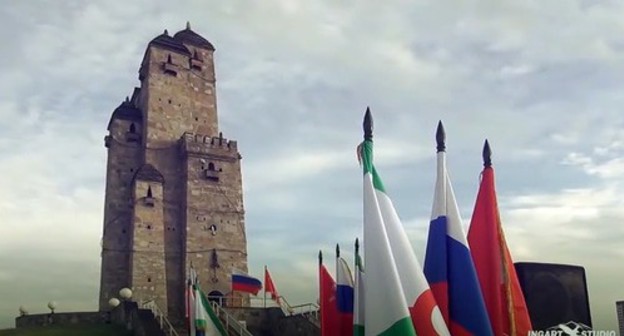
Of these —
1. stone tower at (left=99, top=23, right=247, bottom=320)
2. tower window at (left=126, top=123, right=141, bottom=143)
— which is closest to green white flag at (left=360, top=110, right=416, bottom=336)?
stone tower at (left=99, top=23, right=247, bottom=320)

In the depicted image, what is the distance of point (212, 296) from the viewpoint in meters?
41.1

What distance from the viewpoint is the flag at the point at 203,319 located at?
776 inches

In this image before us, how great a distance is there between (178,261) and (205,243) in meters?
2.13

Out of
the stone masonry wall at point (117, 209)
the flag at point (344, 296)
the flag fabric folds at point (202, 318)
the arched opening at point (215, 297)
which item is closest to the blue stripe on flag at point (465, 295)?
the flag at point (344, 296)

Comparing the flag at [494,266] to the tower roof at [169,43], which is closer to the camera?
the flag at [494,266]

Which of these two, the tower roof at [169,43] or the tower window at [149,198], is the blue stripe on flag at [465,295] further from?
the tower roof at [169,43]

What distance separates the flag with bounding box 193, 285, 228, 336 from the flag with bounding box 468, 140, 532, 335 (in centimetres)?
1130

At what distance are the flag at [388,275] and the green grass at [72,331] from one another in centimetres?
Answer: 2365

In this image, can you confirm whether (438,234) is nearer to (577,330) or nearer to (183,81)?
(577,330)

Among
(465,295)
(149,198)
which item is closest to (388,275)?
Answer: (465,295)

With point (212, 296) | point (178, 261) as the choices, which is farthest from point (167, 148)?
point (212, 296)

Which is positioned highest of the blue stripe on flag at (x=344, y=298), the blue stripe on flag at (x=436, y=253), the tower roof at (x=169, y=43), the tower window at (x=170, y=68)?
the tower roof at (x=169, y=43)

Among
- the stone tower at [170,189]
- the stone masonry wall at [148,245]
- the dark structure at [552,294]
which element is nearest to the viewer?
the dark structure at [552,294]

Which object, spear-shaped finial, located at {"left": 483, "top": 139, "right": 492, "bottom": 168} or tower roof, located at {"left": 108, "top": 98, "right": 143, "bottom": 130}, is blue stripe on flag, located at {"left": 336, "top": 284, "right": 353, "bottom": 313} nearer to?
spear-shaped finial, located at {"left": 483, "top": 139, "right": 492, "bottom": 168}
